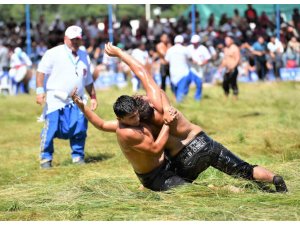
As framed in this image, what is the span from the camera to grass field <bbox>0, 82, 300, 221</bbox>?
6750mm

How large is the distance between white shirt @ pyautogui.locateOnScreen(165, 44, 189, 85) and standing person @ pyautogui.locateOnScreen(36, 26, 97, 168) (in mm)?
8706

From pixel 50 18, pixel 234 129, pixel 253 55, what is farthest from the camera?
pixel 50 18

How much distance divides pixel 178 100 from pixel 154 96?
1152 centimetres

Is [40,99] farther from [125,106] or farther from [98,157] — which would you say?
[125,106]

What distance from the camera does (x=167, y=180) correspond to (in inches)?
294

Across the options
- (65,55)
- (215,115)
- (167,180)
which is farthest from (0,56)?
(167,180)

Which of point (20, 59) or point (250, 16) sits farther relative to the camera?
point (250, 16)

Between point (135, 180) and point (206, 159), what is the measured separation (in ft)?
4.24

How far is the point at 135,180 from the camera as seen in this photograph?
28.1ft

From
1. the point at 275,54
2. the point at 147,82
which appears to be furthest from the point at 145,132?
the point at 275,54

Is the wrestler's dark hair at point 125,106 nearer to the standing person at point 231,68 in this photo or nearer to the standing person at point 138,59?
the standing person at point 231,68

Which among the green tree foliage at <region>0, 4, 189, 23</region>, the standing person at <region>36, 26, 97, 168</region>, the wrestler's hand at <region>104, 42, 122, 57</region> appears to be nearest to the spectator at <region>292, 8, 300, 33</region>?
the green tree foliage at <region>0, 4, 189, 23</region>

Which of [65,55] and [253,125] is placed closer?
[65,55]

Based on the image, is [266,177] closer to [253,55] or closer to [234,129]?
[234,129]
